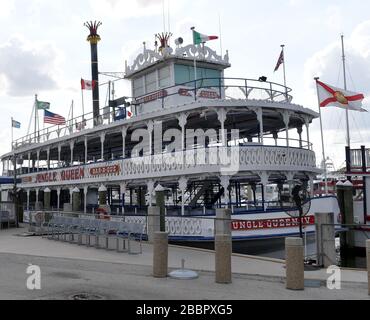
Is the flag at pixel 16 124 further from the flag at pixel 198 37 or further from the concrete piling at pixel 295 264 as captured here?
the concrete piling at pixel 295 264

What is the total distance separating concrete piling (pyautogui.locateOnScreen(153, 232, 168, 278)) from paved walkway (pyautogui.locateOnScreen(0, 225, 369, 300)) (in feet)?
0.75

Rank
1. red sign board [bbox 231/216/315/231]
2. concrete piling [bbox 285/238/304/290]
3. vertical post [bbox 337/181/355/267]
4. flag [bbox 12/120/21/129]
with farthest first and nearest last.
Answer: flag [bbox 12/120/21/129], vertical post [bbox 337/181/355/267], red sign board [bbox 231/216/315/231], concrete piling [bbox 285/238/304/290]

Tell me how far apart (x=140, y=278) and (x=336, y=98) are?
46.8 ft

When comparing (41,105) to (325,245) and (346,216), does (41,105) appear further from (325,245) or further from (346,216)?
(325,245)

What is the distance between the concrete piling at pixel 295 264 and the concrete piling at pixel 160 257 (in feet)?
9.18

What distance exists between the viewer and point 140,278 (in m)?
9.98

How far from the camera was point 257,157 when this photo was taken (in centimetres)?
1675

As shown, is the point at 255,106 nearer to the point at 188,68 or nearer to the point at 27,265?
the point at 188,68

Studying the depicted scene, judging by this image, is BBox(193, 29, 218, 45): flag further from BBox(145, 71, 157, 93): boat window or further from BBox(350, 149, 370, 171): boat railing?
BBox(350, 149, 370, 171): boat railing

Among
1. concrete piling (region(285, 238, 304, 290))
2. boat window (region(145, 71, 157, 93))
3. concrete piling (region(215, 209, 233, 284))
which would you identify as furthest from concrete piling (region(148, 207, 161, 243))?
concrete piling (region(285, 238, 304, 290))

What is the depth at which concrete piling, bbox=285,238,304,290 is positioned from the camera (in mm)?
→ 9000

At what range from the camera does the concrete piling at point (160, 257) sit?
1016 cm
